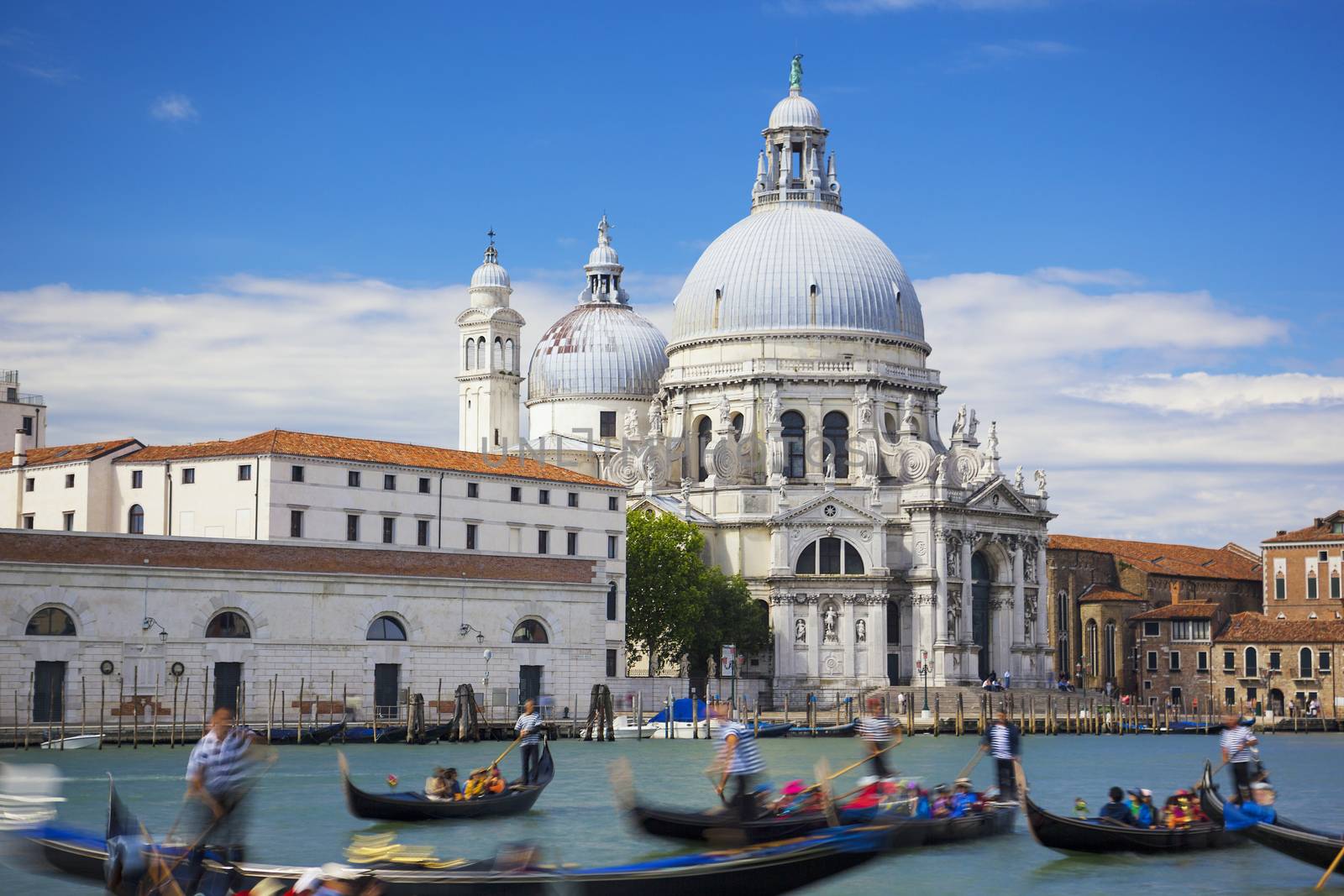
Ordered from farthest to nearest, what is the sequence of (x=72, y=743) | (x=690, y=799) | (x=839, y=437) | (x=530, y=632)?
(x=839, y=437)
(x=530, y=632)
(x=72, y=743)
(x=690, y=799)

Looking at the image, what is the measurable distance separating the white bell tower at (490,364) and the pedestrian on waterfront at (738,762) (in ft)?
192

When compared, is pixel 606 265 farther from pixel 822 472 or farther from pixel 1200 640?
pixel 1200 640

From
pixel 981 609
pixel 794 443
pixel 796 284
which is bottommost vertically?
pixel 981 609

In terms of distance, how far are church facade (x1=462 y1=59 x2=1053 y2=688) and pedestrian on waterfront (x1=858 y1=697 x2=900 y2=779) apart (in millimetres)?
44709

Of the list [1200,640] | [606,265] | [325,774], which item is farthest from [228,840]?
[606,265]

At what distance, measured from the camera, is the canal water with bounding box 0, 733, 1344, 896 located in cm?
2575

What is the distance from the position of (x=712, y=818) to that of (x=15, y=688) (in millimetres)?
25225

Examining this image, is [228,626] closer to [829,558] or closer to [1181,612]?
[829,558]

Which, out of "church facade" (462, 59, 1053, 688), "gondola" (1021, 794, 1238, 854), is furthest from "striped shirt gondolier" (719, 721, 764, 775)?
"church facade" (462, 59, 1053, 688)

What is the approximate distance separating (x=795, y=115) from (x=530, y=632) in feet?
111

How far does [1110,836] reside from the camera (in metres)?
26.0

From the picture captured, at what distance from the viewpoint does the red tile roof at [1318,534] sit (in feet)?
260

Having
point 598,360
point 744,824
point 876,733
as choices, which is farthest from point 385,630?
point 598,360

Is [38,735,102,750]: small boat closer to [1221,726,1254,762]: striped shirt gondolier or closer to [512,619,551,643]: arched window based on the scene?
[512,619,551,643]: arched window
